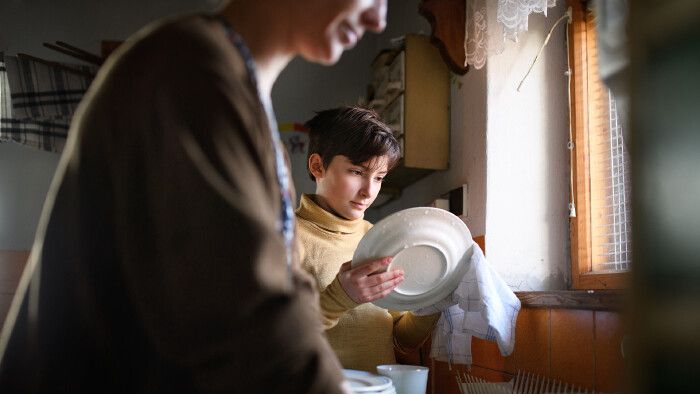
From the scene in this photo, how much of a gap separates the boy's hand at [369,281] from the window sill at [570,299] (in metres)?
0.33

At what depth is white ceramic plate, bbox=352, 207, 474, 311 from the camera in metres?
0.91

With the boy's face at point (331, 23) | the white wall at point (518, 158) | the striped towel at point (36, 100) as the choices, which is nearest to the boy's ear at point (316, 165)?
the white wall at point (518, 158)

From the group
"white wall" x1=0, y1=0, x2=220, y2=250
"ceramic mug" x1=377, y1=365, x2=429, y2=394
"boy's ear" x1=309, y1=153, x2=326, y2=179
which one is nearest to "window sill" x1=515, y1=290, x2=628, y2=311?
"ceramic mug" x1=377, y1=365, x2=429, y2=394

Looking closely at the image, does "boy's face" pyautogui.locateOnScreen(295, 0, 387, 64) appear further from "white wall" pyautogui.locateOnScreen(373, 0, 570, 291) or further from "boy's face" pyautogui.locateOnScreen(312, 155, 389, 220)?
"white wall" pyautogui.locateOnScreen(373, 0, 570, 291)

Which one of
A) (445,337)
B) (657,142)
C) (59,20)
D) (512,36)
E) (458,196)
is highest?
(59,20)

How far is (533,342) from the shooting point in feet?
3.59

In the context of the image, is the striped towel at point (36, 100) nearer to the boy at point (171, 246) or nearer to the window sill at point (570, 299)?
Result: the window sill at point (570, 299)

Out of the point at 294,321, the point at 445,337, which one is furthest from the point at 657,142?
the point at 445,337

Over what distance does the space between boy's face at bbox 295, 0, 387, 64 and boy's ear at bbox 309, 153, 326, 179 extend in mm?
834

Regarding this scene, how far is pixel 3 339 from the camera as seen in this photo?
1.18ft

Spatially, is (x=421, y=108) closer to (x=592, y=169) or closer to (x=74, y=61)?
(x=592, y=169)

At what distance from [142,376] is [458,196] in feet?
4.36

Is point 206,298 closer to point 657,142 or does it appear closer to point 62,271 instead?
point 62,271

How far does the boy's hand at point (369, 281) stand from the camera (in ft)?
2.88
